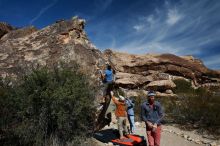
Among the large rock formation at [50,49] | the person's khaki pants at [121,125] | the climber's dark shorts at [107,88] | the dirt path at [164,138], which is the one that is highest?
the large rock formation at [50,49]

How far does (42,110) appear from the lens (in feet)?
28.2

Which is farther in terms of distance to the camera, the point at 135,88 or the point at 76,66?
the point at 135,88

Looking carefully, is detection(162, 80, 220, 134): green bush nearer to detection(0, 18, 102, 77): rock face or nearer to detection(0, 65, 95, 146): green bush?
detection(0, 18, 102, 77): rock face

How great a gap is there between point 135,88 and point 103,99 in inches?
908

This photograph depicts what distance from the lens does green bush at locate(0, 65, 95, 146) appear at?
27.9 feet

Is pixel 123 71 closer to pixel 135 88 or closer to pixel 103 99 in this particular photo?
pixel 135 88

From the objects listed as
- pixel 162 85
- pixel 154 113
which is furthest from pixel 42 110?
pixel 162 85

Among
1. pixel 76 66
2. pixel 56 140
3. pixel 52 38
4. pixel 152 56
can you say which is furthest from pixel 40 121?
pixel 152 56

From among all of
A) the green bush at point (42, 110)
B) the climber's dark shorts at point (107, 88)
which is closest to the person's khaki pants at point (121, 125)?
the climber's dark shorts at point (107, 88)

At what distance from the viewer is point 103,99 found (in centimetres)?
1029

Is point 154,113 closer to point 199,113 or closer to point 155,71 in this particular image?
point 199,113

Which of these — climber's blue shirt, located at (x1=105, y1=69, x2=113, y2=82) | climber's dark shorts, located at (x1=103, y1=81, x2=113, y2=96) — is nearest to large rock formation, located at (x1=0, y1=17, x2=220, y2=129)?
climber's blue shirt, located at (x1=105, y1=69, x2=113, y2=82)

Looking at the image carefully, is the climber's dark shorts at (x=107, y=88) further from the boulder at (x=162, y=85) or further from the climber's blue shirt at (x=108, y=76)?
the boulder at (x=162, y=85)

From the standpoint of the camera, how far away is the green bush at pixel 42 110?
852cm
